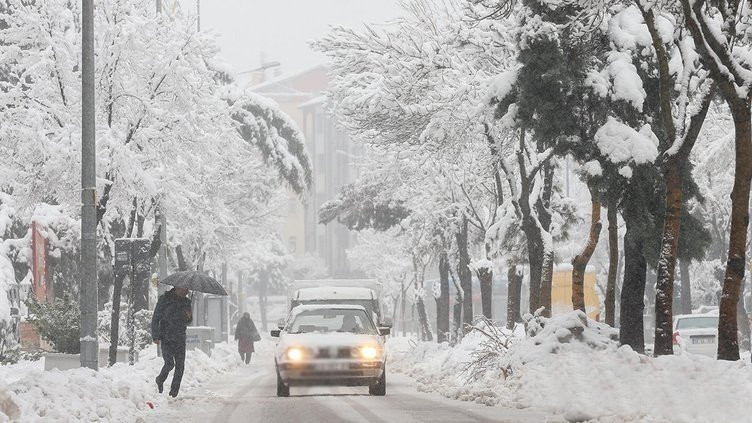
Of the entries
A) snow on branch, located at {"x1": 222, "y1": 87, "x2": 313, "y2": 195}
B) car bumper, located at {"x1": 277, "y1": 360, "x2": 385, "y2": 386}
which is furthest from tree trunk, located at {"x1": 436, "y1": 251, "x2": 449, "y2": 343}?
car bumper, located at {"x1": 277, "y1": 360, "x2": 385, "y2": 386}

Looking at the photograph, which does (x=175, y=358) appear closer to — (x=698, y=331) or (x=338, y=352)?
(x=338, y=352)

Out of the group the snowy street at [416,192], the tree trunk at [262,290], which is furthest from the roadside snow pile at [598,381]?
the tree trunk at [262,290]

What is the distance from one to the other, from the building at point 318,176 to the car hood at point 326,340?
10792 centimetres

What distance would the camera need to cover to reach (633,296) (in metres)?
21.3

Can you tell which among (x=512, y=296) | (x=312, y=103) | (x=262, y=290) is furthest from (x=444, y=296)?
(x=312, y=103)

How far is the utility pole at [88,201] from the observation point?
19.2 meters

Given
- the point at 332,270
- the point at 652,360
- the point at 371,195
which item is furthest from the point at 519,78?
the point at 332,270

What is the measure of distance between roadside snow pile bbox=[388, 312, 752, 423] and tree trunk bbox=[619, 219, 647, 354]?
1.28 feet

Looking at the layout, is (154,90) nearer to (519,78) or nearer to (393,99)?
(393,99)

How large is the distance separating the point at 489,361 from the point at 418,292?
39.2m

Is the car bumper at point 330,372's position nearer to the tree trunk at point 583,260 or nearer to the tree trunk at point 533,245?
the tree trunk at point 583,260

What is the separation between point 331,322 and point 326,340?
0.82 m

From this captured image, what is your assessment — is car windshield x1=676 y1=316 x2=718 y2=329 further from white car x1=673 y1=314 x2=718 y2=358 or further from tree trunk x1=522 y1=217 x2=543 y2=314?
tree trunk x1=522 y1=217 x2=543 y2=314

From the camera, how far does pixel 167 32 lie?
29.1 meters
